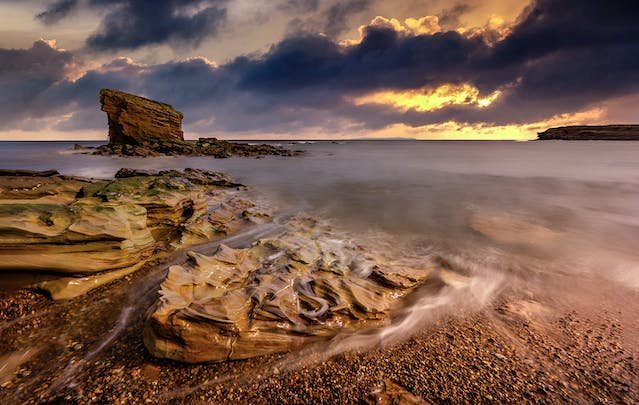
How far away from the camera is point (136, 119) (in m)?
39.7

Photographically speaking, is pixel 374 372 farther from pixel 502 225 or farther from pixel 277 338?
pixel 502 225

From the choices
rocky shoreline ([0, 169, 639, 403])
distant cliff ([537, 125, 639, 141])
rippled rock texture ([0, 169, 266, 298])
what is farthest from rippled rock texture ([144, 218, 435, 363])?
distant cliff ([537, 125, 639, 141])

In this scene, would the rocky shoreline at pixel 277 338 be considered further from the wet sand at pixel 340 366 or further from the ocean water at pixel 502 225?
the ocean water at pixel 502 225

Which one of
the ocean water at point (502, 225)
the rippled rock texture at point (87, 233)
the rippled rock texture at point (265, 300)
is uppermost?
the rippled rock texture at point (87, 233)

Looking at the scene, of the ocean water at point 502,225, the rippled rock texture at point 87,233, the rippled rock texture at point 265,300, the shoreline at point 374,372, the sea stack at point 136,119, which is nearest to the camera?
the shoreline at point 374,372

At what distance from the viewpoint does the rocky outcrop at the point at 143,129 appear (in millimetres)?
36750

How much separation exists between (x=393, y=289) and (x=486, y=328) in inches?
52.6

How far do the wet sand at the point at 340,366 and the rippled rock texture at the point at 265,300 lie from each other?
0.18 metres

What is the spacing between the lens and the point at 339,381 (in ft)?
9.02

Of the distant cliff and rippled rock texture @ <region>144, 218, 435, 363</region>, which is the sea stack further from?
the distant cliff

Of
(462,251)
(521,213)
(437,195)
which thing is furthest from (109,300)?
(437,195)

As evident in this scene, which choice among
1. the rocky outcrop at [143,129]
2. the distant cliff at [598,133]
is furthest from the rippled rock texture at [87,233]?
the distant cliff at [598,133]

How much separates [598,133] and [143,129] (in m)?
177

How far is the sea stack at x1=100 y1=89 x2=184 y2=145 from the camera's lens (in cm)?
3825
